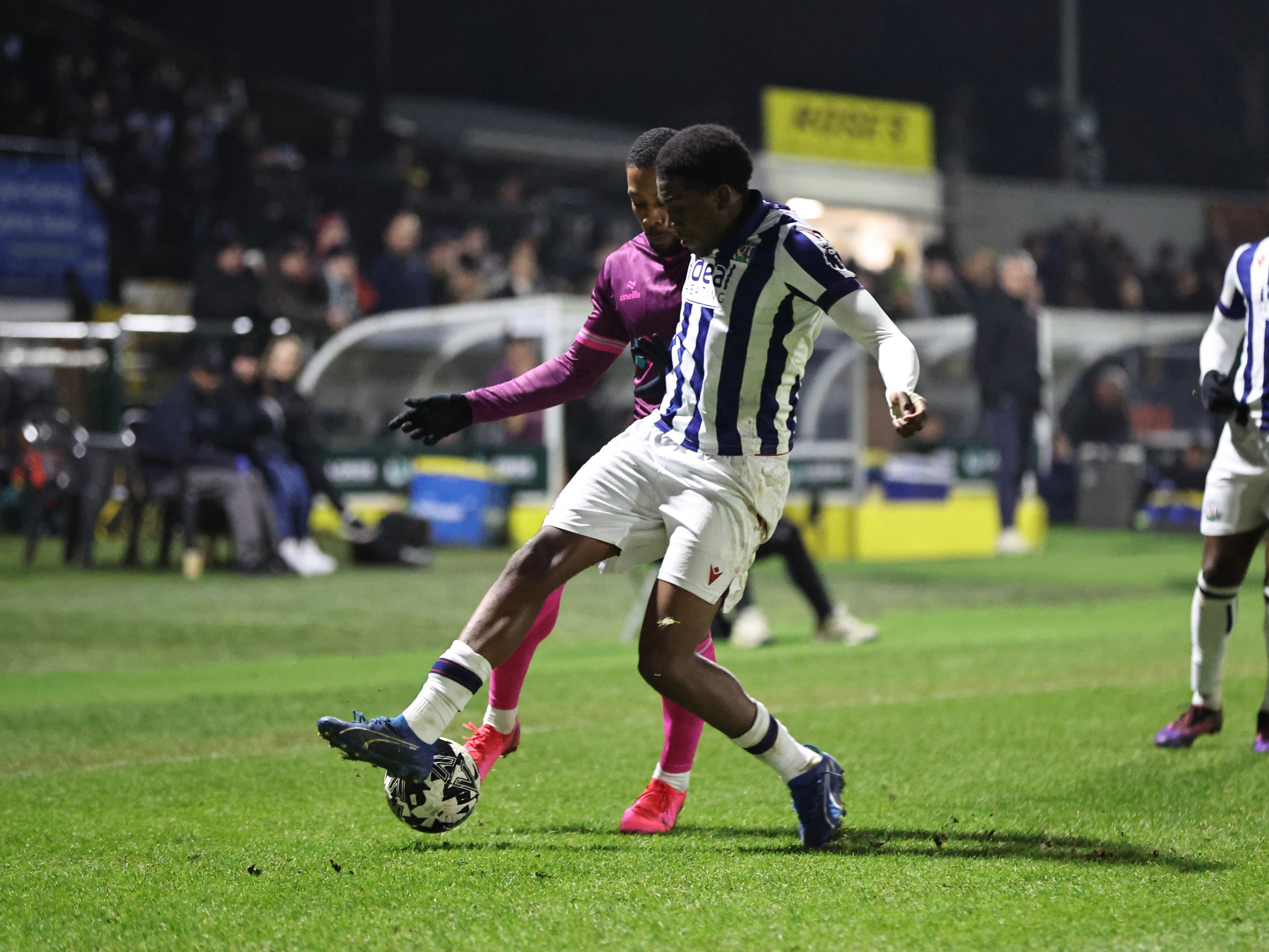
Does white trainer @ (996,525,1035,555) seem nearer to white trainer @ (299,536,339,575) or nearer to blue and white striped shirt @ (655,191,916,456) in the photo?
white trainer @ (299,536,339,575)

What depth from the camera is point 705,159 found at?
3814 millimetres

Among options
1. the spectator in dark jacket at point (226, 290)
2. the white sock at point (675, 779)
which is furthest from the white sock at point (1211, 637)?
the spectator in dark jacket at point (226, 290)

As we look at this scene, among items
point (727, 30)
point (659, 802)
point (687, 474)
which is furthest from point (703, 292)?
point (727, 30)

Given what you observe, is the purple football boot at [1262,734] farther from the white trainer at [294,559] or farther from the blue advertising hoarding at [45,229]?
the blue advertising hoarding at [45,229]

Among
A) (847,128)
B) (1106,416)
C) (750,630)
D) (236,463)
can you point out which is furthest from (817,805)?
(847,128)

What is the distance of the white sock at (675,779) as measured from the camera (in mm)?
4379

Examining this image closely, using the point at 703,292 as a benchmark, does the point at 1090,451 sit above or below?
below

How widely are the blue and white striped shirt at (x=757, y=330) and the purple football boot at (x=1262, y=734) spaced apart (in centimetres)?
246

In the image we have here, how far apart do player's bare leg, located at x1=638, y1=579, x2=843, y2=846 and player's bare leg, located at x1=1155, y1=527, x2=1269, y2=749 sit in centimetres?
205

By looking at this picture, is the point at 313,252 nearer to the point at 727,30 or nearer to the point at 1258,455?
the point at 727,30

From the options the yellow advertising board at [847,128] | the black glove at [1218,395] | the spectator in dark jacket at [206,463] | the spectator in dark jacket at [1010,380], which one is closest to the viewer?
the black glove at [1218,395]

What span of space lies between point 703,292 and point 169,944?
6.87ft

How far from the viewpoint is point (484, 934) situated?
122 inches

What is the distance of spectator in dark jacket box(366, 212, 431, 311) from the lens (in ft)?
56.4
